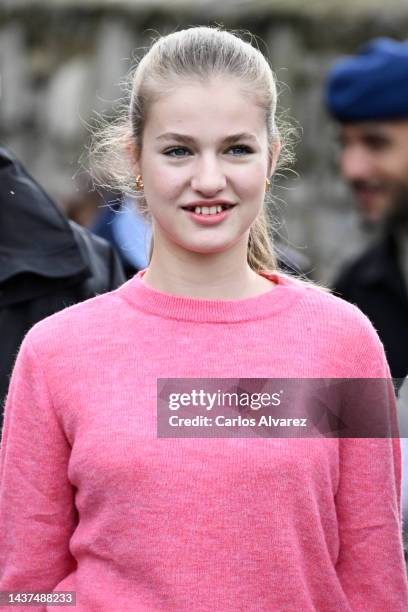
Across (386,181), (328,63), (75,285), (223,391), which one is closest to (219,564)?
(223,391)

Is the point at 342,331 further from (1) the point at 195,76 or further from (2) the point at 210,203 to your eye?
(1) the point at 195,76

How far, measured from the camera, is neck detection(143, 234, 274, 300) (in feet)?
8.92

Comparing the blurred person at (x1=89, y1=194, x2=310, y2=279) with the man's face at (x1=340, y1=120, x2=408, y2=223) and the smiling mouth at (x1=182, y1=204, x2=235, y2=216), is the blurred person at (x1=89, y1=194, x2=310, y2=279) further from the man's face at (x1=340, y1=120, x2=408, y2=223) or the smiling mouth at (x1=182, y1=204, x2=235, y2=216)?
the man's face at (x1=340, y1=120, x2=408, y2=223)

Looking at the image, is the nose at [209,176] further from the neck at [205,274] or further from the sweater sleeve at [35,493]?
the sweater sleeve at [35,493]

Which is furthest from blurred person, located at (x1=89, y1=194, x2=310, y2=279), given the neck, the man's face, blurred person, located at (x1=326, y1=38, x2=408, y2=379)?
the man's face

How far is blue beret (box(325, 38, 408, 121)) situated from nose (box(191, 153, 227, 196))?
8.96 ft

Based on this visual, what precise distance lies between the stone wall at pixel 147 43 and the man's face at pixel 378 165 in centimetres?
220

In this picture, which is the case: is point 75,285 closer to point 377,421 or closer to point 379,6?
point 377,421

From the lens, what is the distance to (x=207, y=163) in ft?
8.57

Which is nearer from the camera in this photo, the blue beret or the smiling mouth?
the smiling mouth

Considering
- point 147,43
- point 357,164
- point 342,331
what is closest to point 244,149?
point 342,331

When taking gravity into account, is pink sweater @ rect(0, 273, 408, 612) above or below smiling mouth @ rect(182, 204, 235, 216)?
below

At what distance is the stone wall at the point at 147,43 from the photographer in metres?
7.54

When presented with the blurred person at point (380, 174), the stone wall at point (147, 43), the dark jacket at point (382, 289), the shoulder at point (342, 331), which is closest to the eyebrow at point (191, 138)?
the shoulder at point (342, 331)
